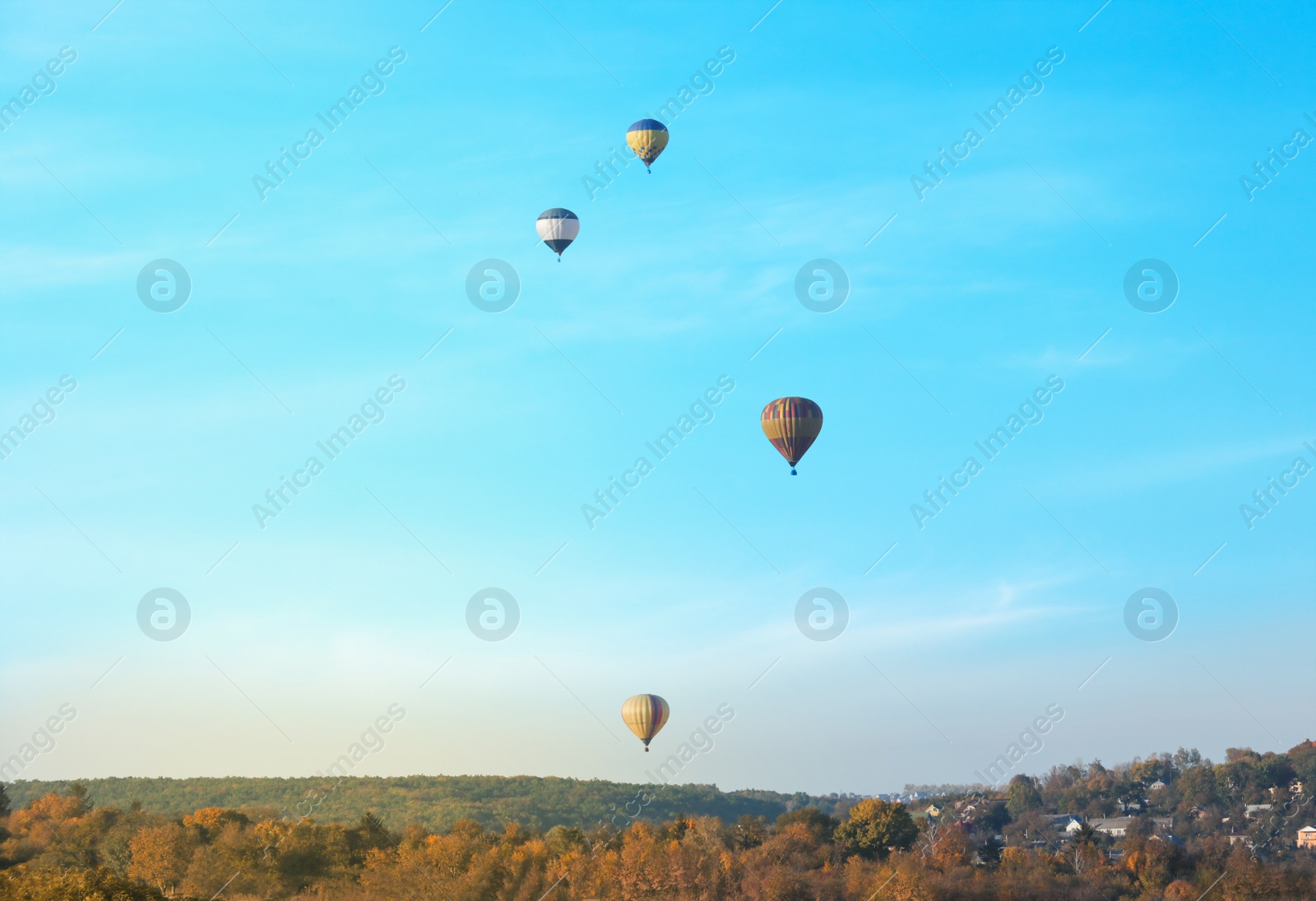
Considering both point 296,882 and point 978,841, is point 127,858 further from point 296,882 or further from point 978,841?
point 978,841

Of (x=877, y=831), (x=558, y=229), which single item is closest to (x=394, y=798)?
(x=877, y=831)

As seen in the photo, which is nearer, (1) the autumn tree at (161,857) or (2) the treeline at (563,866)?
(2) the treeline at (563,866)

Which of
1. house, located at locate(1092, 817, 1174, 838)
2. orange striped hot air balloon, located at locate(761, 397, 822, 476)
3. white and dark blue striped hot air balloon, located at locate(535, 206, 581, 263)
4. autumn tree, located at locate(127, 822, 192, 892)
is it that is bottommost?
house, located at locate(1092, 817, 1174, 838)

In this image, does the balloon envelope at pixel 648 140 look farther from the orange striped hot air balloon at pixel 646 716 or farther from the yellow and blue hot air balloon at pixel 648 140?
the orange striped hot air balloon at pixel 646 716

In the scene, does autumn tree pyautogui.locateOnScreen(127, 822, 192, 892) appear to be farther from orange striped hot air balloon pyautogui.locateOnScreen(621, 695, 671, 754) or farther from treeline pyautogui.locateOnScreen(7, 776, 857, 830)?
treeline pyautogui.locateOnScreen(7, 776, 857, 830)

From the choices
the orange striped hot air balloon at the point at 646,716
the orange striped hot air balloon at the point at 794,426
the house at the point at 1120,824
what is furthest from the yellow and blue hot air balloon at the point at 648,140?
the house at the point at 1120,824

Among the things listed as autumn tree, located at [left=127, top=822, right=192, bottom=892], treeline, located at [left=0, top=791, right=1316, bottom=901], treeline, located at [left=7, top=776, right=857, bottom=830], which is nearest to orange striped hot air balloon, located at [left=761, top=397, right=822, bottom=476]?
treeline, located at [left=0, top=791, right=1316, bottom=901]

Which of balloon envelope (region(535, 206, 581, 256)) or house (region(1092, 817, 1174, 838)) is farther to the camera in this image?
house (region(1092, 817, 1174, 838))
